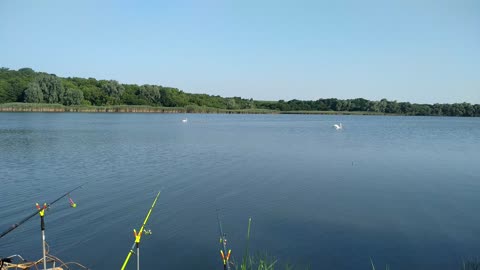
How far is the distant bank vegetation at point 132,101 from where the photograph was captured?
280 ft

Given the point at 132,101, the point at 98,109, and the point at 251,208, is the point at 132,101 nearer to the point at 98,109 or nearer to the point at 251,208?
the point at 98,109

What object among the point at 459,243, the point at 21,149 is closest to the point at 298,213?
the point at 459,243

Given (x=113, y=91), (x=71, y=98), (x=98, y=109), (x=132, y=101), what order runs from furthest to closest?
(x=132, y=101)
(x=113, y=91)
(x=98, y=109)
(x=71, y=98)

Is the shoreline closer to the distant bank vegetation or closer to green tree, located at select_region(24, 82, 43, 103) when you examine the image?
the distant bank vegetation

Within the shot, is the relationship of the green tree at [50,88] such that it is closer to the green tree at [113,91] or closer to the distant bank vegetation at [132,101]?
the distant bank vegetation at [132,101]

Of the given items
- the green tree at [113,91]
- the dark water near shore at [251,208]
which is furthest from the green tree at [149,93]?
the dark water near shore at [251,208]

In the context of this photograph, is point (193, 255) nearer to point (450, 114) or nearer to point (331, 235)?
point (331, 235)

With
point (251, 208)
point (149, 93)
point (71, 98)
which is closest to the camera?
point (251, 208)

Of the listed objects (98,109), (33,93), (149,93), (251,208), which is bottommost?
(251,208)

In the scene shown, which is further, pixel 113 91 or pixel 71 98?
pixel 113 91

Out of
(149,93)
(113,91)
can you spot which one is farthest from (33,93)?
(149,93)

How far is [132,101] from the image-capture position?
113 meters

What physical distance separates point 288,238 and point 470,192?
313 inches

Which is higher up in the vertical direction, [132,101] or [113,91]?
[113,91]
